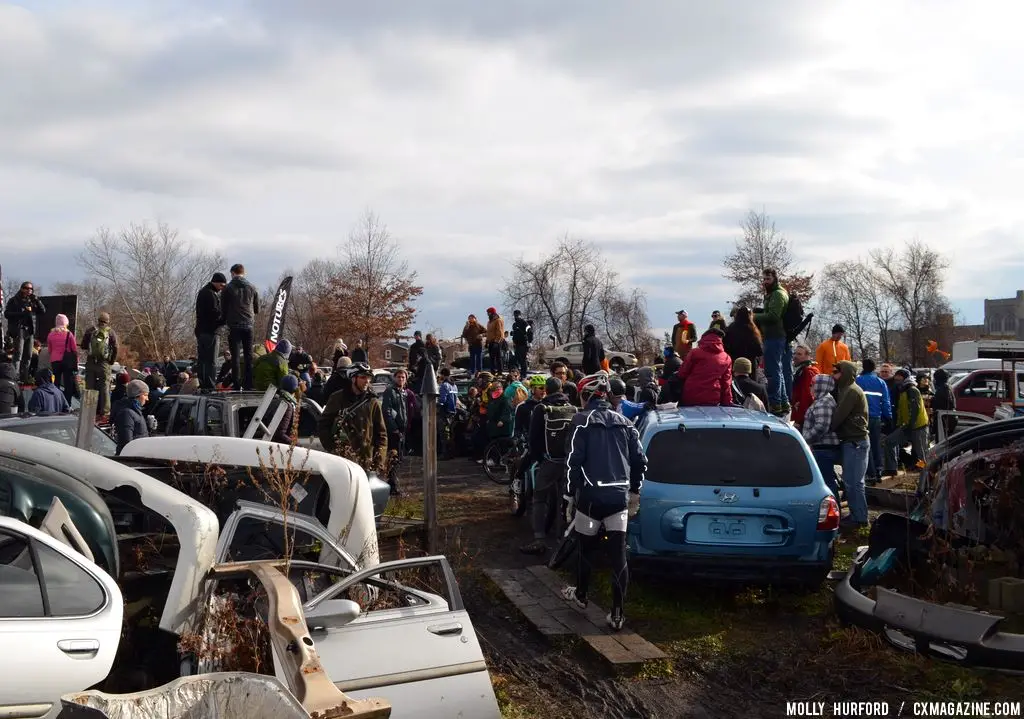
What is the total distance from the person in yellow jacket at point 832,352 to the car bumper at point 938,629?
931 centimetres

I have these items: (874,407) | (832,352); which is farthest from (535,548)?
(832,352)

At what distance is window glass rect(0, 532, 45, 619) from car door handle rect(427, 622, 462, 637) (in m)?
1.87

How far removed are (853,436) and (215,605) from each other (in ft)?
26.6

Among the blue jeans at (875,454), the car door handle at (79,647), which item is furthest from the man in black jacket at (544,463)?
the car door handle at (79,647)

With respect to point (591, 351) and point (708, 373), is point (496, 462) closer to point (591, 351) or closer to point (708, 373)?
point (591, 351)

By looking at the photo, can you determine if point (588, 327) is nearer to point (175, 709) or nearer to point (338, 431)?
point (338, 431)

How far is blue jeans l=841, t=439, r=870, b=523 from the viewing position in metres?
10.8

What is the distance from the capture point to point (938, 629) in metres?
6.00

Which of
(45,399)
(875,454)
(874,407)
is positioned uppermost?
(45,399)

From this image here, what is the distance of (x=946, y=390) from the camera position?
709 inches

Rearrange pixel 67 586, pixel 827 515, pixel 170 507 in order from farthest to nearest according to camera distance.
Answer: pixel 827 515, pixel 170 507, pixel 67 586

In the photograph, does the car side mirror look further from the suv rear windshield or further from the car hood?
the suv rear windshield

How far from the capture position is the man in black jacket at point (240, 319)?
14.6 metres

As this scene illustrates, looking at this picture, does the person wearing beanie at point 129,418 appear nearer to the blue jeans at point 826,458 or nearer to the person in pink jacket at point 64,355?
the person in pink jacket at point 64,355
